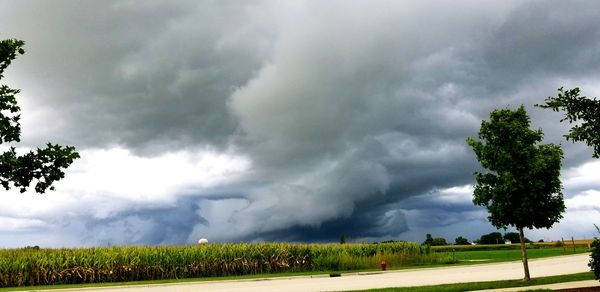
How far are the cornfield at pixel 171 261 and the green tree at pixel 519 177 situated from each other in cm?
2085

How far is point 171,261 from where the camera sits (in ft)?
122

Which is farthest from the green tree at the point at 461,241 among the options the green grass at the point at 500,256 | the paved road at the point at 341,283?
the paved road at the point at 341,283

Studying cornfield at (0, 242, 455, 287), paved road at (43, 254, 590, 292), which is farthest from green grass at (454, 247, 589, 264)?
paved road at (43, 254, 590, 292)

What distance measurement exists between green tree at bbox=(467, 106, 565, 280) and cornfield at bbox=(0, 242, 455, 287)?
2085cm

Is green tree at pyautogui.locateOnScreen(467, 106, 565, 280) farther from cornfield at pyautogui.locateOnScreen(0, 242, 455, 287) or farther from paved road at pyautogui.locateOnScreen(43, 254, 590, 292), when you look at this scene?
cornfield at pyautogui.locateOnScreen(0, 242, 455, 287)

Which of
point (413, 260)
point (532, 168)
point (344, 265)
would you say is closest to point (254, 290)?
point (532, 168)

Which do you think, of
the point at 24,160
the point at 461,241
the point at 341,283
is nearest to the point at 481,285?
the point at 341,283

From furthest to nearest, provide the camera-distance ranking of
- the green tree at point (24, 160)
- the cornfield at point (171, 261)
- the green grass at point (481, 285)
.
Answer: the cornfield at point (171, 261)
the green grass at point (481, 285)
the green tree at point (24, 160)

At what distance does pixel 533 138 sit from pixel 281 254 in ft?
76.0

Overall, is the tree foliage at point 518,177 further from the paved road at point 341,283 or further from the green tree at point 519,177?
the paved road at point 341,283

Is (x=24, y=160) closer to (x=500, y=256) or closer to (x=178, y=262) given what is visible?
(x=178, y=262)

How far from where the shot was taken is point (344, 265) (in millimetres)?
41906

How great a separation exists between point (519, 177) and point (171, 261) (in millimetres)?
24588

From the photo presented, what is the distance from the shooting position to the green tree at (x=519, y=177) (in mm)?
22125
